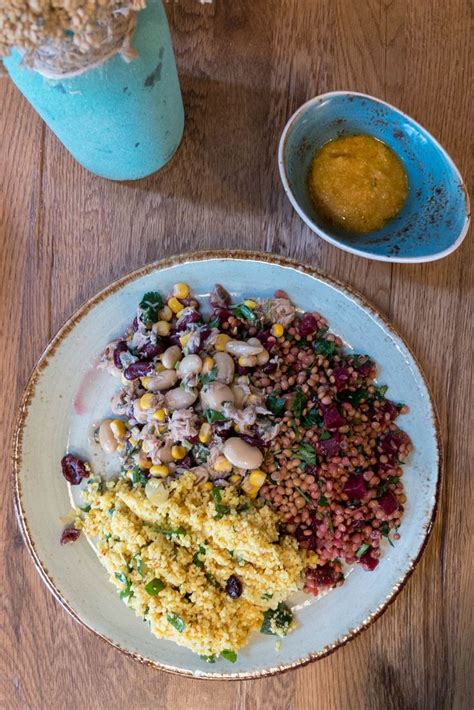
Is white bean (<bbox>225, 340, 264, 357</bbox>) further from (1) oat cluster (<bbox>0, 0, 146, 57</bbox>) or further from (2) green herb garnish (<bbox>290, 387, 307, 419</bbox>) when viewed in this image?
(1) oat cluster (<bbox>0, 0, 146, 57</bbox>)

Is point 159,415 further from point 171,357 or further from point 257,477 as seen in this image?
point 257,477

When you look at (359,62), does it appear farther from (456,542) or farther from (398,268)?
(456,542)

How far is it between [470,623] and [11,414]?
3.78 feet

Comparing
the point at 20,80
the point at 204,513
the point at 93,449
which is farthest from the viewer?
the point at 93,449

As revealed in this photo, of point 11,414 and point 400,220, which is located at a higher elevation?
point 400,220

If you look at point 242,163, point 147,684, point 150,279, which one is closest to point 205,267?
point 150,279

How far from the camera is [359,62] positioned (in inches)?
56.6

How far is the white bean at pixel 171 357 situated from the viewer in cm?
128

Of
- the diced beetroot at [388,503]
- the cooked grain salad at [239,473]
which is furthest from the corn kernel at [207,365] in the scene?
the diced beetroot at [388,503]

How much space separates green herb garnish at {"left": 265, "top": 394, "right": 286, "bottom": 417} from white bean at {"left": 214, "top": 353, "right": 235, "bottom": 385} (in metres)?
0.09

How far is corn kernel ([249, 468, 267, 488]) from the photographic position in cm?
125

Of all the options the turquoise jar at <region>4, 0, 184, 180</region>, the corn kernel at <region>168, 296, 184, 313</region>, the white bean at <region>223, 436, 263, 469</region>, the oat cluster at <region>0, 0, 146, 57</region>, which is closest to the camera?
the oat cluster at <region>0, 0, 146, 57</region>

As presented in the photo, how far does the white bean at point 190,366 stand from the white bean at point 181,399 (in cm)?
3

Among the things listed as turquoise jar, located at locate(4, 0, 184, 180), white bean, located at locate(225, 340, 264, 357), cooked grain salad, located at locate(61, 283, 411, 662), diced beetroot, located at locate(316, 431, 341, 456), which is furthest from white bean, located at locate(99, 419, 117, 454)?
turquoise jar, located at locate(4, 0, 184, 180)
